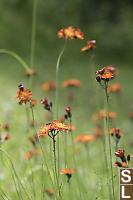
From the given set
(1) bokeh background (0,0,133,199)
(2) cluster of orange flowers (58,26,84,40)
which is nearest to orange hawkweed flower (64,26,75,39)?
(2) cluster of orange flowers (58,26,84,40)

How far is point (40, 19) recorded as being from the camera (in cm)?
587

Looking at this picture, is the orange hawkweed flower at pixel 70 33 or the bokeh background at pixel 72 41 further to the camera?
the bokeh background at pixel 72 41

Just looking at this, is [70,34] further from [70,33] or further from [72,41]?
[72,41]

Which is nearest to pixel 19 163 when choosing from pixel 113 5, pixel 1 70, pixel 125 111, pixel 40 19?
pixel 125 111

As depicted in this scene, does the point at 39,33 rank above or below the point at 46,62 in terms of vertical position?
above

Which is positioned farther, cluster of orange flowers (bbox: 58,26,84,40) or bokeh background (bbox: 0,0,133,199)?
bokeh background (bbox: 0,0,133,199)

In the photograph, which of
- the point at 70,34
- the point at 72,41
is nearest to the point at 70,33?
the point at 70,34

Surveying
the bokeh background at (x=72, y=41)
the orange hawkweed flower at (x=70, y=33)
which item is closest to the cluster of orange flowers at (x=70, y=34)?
the orange hawkweed flower at (x=70, y=33)

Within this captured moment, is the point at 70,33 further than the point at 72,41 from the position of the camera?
No

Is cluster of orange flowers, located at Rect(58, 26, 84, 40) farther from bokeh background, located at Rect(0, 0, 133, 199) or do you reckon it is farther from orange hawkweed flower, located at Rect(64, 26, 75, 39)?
bokeh background, located at Rect(0, 0, 133, 199)

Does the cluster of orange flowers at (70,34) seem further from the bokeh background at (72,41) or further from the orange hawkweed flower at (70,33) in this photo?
the bokeh background at (72,41)

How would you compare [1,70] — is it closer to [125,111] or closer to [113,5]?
[125,111]

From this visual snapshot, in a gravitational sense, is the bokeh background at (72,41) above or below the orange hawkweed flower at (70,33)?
above

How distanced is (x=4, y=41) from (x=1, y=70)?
1.29m
